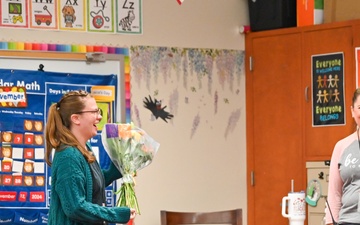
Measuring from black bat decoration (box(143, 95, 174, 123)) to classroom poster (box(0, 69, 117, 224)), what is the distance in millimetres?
625

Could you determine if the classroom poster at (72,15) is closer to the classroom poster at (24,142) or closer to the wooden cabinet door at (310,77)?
the classroom poster at (24,142)

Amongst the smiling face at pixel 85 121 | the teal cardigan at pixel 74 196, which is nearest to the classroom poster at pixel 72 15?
the smiling face at pixel 85 121

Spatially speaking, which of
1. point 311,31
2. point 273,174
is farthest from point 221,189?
point 311,31

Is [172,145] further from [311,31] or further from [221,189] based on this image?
[311,31]

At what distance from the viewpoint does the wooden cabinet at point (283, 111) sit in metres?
5.71

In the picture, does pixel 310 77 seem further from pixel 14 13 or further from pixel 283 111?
pixel 14 13

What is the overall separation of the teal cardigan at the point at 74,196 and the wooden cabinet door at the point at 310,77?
2729 millimetres

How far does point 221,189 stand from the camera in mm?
6113

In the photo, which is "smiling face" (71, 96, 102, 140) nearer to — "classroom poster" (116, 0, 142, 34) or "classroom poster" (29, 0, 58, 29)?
"classroom poster" (29, 0, 58, 29)

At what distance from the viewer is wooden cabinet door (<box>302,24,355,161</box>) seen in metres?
5.62

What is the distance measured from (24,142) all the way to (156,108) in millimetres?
992

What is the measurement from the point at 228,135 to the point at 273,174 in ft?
1.47

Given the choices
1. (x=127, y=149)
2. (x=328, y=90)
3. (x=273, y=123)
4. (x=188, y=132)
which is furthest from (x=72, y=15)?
(x=127, y=149)

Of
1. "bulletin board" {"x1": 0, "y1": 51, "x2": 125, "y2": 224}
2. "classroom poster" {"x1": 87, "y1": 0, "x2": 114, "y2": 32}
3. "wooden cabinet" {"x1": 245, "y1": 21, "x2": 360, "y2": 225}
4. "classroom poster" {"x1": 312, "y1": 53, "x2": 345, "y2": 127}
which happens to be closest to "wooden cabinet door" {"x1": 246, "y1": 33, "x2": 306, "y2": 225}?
"wooden cabinet" {"x1": 245, "y1": 21, "x2": 360, "y2": 225}
